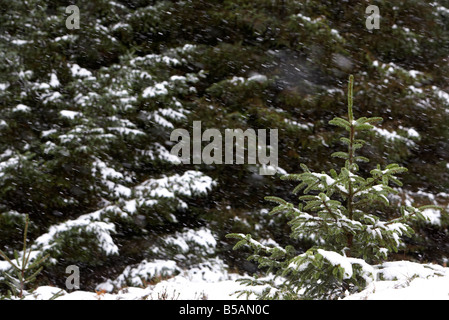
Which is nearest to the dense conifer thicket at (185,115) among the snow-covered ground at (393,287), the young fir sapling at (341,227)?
the snow-covered ground at (393,287)

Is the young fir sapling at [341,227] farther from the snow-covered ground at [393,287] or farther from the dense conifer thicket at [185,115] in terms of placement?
the dense conifer thicket at [185,115]

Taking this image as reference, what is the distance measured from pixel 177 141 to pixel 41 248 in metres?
2.90

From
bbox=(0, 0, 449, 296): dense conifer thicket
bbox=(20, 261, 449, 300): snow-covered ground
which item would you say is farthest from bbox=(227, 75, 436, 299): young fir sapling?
bbox=(0, 0, 449, 296): dense conifer thicket

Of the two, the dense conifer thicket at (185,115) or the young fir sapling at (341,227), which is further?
the dense conifer thicket at (185,115)

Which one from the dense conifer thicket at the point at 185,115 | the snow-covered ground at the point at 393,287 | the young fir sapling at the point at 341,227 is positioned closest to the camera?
the snow-covered ground at the point at 393,287

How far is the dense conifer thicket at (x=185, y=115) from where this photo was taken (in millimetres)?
5852

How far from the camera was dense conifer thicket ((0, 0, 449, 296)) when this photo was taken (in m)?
5.85

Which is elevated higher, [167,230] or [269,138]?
[269,138]

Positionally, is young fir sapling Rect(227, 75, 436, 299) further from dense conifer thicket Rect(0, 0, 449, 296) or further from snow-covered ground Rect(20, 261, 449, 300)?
dense conifer thicket Rect(0, 0, 449, 296)

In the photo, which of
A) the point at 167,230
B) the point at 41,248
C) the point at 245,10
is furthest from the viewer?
the point at 245,10

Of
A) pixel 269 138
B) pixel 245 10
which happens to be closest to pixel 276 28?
pixel 245 10

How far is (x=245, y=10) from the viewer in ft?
25.1

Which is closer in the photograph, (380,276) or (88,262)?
(380,276)

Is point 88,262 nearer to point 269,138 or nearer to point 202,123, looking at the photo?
point 202,123
